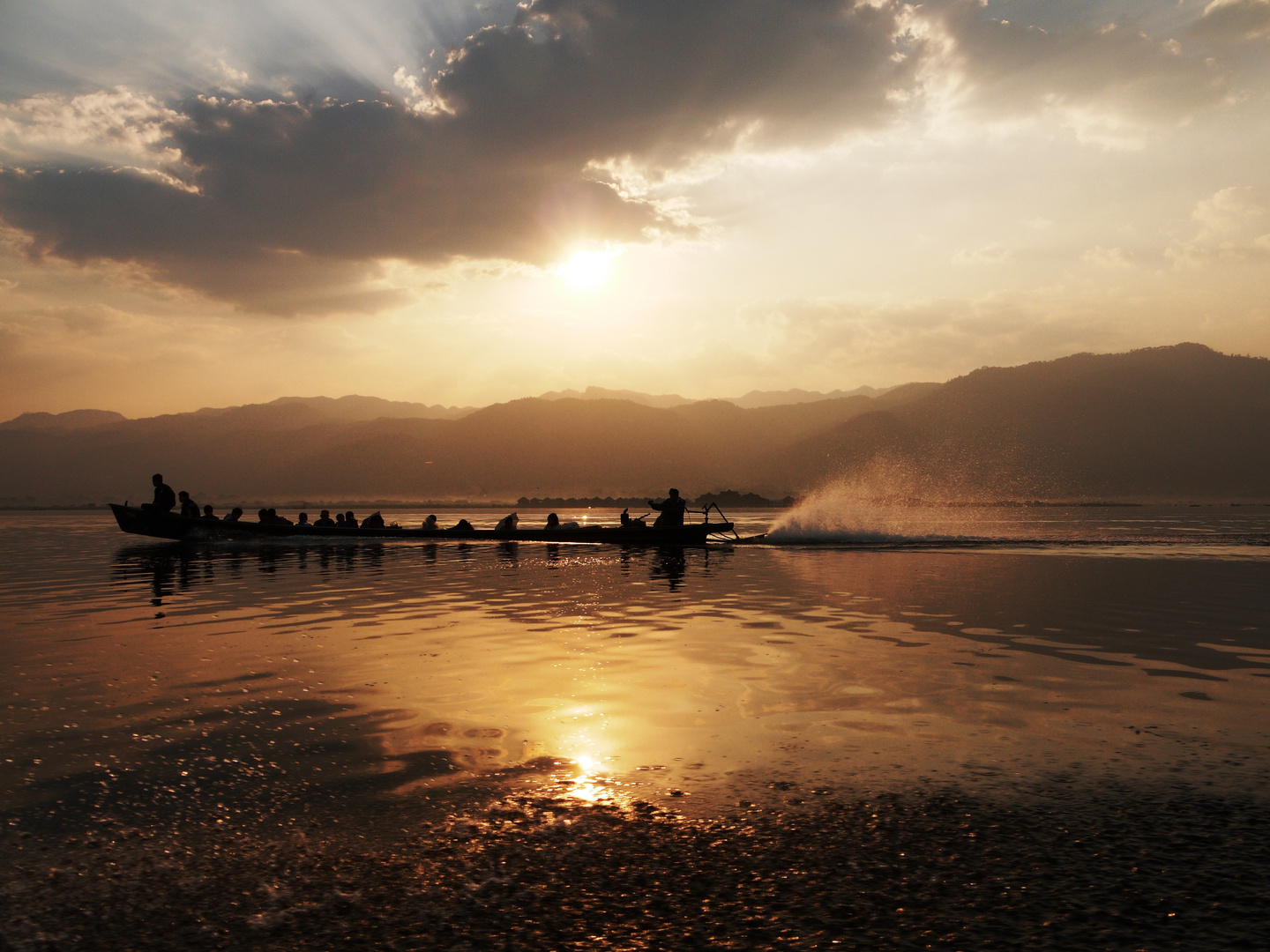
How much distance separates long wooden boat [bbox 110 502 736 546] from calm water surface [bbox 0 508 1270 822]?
18.1 metres

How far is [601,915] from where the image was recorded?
5.10 meters

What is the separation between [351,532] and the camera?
4669 cm

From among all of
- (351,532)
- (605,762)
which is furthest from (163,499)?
(605,762)

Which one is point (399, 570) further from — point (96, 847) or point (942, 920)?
point (942, 920)

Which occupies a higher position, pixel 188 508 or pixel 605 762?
pixel 188 508

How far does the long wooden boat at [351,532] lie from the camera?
144 feet

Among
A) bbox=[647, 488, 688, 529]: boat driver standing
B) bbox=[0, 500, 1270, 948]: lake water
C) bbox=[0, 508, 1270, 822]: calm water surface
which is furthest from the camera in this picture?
bbox=[647, 488, 688, 529]: boat driver standing

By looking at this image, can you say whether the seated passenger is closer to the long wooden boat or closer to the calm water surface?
the long wooden boat

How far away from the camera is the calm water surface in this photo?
7.91 m

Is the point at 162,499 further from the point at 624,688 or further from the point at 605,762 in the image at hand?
the point at 605,762

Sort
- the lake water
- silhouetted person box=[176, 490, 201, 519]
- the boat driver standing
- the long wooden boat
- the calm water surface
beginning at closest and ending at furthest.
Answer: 1. the lake water
2. the calm water surface
3. the boat driver standing
4. the long wooden boat
5. silhouetted person box=[176, 490, 201, 519]

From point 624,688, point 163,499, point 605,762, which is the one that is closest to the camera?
point 605,762

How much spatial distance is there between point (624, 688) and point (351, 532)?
39.1 m

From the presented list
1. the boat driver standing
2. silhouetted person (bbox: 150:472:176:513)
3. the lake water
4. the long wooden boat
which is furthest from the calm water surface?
silhouetted person (bbox: 150:472:176:513)
